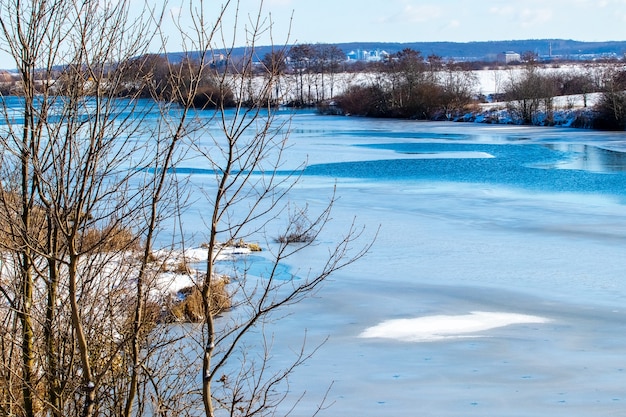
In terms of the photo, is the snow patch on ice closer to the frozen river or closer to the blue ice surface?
the frozen river

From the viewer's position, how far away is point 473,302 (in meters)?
10.7

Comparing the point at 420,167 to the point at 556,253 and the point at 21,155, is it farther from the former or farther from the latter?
the point at 21,155

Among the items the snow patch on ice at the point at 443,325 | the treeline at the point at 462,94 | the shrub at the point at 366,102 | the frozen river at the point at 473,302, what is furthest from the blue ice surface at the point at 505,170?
the shrub at the point at 366,102

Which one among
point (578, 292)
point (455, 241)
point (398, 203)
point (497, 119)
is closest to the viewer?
point (578, 292)

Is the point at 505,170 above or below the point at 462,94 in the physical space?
below

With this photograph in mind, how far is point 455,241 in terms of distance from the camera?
14.4 metres

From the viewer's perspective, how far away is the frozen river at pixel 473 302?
770 cm

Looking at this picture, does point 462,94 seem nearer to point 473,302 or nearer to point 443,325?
point 473,302

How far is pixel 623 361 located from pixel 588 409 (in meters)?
1.37

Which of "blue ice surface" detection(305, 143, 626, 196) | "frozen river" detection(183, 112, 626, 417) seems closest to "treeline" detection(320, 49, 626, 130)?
"blue ice surface" detection(305, 143, 626, 196)

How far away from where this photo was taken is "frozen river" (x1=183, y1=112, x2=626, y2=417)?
770cm

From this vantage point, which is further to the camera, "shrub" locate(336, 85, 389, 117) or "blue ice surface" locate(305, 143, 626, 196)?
"shrub" locate(336, 85, 389, 117)

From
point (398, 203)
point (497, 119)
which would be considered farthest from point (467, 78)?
point (398, 203)

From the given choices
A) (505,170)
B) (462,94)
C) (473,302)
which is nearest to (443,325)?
(473,302)
